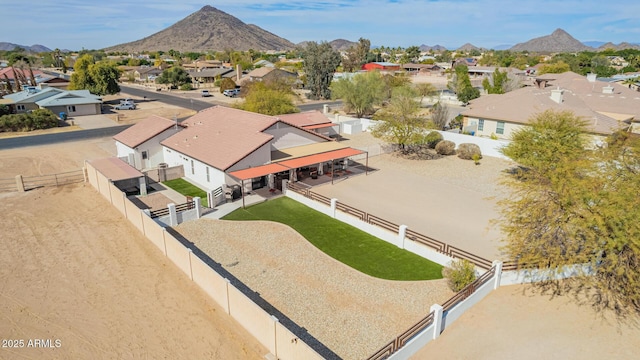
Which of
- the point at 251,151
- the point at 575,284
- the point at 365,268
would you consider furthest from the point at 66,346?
the point at 575,284

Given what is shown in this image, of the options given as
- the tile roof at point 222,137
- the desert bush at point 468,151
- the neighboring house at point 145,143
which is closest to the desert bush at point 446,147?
the desert bush at point 468,151

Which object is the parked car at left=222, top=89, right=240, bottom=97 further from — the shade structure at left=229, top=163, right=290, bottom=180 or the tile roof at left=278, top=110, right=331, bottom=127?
the shade structure at left=229, top=163, right=290, bottom=180

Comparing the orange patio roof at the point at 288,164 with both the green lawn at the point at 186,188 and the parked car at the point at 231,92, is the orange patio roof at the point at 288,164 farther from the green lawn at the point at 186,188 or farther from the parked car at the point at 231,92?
the parked car at the point at 231,92

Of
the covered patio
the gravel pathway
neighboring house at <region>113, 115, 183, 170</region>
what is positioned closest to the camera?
the gravel pathway

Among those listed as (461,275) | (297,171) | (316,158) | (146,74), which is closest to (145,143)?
(297,171)

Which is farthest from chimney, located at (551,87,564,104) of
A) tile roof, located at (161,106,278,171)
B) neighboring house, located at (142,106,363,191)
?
tile roof, located at (161,106,278,171)

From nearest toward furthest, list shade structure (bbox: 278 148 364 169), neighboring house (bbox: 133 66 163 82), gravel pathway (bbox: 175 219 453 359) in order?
1. gravel pathway (bbox: 175 219 453 359)
2. shade structure (bbox: 278 148 364 169)
3. neighboring house (bbox: 133 66 163 82)
